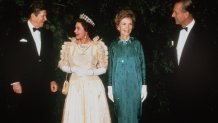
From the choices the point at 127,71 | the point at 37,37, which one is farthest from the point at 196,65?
the point at 37,37

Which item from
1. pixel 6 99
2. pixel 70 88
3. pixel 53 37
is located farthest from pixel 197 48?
pixel 6 99

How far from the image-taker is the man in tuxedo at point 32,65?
20.2 feet

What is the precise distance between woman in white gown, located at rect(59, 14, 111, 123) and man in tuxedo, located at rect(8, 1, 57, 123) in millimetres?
380

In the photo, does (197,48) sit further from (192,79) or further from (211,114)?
(211,114)

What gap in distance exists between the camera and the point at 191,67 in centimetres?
580

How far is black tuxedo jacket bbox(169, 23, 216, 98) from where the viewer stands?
5727 millimetres

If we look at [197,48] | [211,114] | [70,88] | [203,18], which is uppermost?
[203,18]

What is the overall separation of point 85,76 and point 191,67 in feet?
5.12

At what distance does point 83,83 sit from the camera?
620cm

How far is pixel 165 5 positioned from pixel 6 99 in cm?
322

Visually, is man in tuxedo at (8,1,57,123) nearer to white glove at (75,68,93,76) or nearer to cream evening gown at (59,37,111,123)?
cream evening gown at (59,37,111,123)

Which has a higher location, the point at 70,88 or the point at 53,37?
the point at 53,37

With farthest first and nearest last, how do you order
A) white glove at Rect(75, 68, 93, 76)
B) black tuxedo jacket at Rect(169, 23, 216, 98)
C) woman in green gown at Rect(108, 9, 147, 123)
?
white glove at Rect(75, 68, 93, 76) → woman in green gown at Rect(108, 9, 147, 123) → black tuxedo jacket at Rect(169, 23, 216, 98)

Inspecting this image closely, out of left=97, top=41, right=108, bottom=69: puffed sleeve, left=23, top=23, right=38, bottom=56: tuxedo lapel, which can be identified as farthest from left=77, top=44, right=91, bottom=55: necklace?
left=23, top=23, right=38, bottom=56: tuxedo lapel
